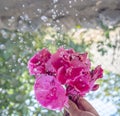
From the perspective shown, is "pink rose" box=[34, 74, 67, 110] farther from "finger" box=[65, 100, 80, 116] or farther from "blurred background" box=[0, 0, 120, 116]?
"blurred background" box=[0, 0, 120, 116]

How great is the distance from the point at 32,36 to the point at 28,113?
0.37 metres

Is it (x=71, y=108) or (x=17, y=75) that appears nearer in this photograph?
(x=71, y=108)

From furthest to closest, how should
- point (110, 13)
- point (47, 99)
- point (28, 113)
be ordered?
point (110, 13) → point (28, 113) → point (47, 99)

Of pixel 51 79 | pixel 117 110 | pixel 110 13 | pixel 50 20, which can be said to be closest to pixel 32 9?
pixel 50 20

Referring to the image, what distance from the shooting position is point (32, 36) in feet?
5.71

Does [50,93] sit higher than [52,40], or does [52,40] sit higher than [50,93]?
[50,93]

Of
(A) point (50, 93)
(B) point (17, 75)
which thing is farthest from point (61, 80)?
(B) point (17, 75)

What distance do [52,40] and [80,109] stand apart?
3.30ft

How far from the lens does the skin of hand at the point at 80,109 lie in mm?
723

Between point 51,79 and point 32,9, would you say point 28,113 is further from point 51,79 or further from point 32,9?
point 51,79

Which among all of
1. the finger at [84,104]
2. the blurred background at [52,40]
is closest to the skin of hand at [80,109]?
the finger at [84,104]

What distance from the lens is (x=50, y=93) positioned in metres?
0.66

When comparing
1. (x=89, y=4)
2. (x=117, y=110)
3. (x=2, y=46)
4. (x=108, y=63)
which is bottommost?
(x=117, y=110)

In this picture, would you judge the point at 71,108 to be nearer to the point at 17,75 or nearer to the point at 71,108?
the point at 71,108
